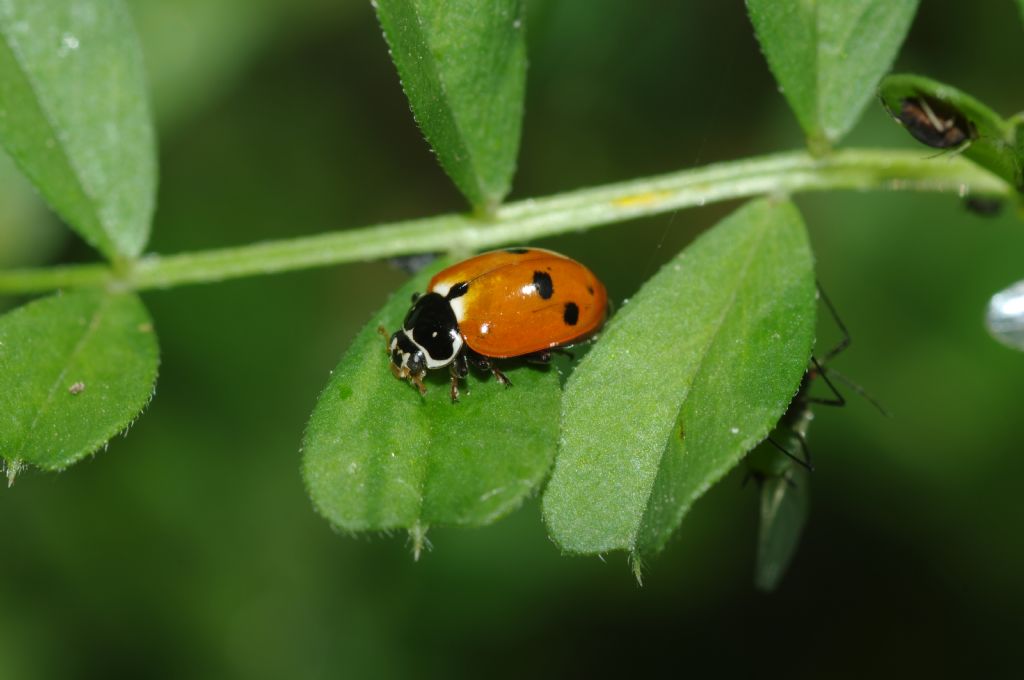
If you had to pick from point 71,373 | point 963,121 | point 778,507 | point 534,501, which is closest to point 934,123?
point 963,121

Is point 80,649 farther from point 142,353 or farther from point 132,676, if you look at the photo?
point 142,353

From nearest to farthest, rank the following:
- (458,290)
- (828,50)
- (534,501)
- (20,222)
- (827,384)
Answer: (828,50) → (458,290) → (827,384) → (20,222) → (534,501)

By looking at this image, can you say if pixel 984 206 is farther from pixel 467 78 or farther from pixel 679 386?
pixel 467 78

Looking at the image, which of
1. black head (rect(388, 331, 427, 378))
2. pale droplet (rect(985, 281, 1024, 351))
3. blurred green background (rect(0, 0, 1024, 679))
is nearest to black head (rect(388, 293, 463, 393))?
black head (rect(388, 331, 427, 378))

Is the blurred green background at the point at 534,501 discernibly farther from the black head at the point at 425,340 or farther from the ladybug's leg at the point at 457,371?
the ladybug's leg at the point at 457,371

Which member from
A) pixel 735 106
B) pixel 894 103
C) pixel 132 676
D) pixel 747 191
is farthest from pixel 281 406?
pixel 894 103

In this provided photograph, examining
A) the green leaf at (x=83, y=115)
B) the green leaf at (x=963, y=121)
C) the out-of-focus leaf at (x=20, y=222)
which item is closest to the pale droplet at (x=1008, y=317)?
the green leaf at (x=963, y=121)
